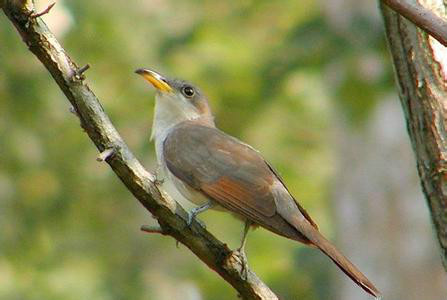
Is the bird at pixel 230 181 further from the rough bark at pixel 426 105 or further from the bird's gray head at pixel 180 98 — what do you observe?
the rough bark at pixel 426 105

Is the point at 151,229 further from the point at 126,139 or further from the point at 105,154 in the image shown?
the point at 126,139

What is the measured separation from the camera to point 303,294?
10211 mm

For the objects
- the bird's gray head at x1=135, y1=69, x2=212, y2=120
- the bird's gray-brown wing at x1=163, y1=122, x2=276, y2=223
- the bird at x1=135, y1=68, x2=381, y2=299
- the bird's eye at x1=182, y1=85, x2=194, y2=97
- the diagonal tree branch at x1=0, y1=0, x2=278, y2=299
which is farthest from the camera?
the bird's eye at x1=182, y1=85, x2=194, y2=97

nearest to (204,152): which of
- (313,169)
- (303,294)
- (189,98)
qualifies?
(189,98)

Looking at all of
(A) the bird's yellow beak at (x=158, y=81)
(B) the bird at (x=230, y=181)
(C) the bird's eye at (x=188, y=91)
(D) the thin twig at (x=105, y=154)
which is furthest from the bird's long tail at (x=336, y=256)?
(C) the bird's eye at (x=188, y=91)

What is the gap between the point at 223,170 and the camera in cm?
592

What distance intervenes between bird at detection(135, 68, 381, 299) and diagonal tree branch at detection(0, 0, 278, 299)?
87mm

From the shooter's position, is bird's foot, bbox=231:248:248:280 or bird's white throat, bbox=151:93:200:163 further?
bird's white throat, bbox=151:93:200:163

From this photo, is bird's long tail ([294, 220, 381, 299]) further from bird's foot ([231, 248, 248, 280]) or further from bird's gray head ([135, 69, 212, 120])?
bird's gray head ([135, 69, 212, 120])

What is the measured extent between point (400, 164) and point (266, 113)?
2413 millimetres

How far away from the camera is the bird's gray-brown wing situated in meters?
5.48

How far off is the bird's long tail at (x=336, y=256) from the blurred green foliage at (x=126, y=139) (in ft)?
16.7

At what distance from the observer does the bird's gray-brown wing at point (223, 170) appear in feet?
18.0

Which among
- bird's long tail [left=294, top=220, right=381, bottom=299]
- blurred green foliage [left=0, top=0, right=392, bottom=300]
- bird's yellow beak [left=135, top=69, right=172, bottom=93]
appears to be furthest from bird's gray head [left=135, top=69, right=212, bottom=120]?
blurred green foliage [left=0, top=0, right=392, bottom=300]
